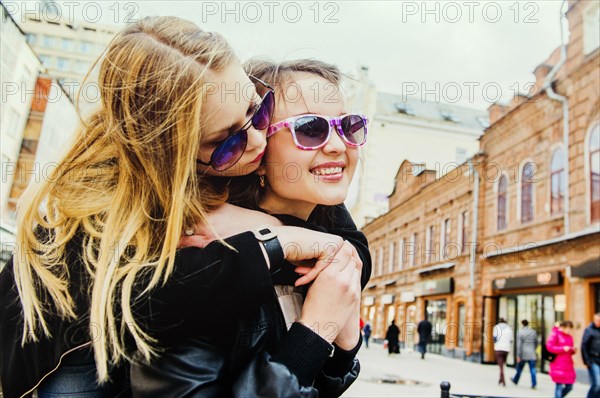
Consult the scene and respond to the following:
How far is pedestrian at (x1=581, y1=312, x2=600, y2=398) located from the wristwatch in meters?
8.66

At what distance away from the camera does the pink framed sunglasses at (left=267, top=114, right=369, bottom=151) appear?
1316 mm

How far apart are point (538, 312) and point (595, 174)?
4301 mm

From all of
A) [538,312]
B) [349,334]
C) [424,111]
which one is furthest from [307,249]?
[424,111]

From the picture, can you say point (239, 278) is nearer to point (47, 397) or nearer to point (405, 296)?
point (47, 397)

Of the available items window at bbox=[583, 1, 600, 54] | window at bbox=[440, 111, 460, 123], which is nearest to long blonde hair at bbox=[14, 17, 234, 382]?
window at bbox=[583, 1, 600, 54]

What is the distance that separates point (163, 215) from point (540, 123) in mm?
16353

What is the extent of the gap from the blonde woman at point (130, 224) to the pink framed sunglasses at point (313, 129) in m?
0.09

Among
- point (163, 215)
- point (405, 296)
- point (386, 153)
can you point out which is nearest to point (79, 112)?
point (163, 215)

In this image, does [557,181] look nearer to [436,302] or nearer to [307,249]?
[436,302]

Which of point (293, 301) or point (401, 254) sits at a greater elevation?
point (401, 254)

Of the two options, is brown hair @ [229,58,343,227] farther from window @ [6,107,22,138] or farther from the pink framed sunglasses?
window @ [6,107,22,138]

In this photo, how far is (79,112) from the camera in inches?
50.5

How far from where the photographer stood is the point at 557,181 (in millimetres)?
14578

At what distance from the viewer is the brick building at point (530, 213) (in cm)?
1330
